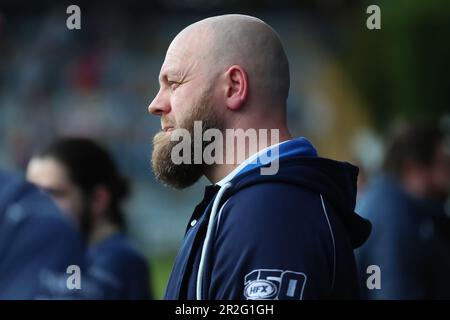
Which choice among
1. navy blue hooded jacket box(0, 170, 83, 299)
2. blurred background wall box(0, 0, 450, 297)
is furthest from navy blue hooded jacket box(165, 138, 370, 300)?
blurred background wall box(0, 0, 450, 297)

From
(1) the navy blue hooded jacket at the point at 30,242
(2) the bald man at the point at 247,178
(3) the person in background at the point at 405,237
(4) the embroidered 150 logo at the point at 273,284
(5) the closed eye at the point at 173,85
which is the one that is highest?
(5) the closed eye at the point at 173,85

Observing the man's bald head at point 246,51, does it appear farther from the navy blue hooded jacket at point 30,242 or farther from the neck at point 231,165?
the navy blue hooded jacket at point 30,242

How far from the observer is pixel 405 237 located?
554cm

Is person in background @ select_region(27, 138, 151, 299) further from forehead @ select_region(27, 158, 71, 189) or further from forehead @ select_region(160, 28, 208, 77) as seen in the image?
forehead @ select_region(160, 28, 208, 77)

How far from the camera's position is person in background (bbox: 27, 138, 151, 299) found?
5.21m

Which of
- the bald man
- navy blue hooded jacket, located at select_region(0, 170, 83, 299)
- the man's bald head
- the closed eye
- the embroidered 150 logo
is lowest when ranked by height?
navy blue hooded jacket, located at select_region(0, 170, 83, 299)

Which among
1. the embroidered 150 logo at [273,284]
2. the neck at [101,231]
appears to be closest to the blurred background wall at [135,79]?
the neck at [101,231]

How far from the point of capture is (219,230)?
270cm

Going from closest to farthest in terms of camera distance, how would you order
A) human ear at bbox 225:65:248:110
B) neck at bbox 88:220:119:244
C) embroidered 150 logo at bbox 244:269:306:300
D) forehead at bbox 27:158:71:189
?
embroidered 150 logo at bbox 244:269:306:300 → human ear at bbox 225:65:248:110 → forehead at bbox 27:158:71:189 → neck at bbox 88:220:119:244

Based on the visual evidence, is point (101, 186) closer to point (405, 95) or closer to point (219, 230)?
point (219, 230)

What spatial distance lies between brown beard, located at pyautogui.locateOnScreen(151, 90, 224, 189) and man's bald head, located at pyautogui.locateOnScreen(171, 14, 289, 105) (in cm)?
11

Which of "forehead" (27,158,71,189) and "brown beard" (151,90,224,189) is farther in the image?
"forehead" (27,158,71,189)

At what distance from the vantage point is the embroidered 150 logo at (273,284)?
2.57 meters

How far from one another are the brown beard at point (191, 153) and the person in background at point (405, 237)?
8.51 feet
